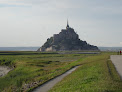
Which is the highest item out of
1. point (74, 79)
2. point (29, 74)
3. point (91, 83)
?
point (91, 83)

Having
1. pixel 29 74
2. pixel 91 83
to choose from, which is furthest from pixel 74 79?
pixel 29 74

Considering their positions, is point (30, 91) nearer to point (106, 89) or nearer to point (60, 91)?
point (60, 91)

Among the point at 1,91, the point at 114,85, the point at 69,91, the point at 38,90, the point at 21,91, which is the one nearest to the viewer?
the point at 69,91

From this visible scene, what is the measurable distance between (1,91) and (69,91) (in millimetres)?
10760

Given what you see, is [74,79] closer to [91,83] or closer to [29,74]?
[91,83]

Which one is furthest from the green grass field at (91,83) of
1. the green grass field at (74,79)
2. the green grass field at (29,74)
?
the green grass field at (29,74)

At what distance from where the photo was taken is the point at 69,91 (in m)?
16.2

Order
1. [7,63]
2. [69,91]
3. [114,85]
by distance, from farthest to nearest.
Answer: [7,63]
[114,85]
[69,91]

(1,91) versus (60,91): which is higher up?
(60,91)

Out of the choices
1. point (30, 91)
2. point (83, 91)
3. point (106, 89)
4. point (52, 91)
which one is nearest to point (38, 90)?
point (30, 91)

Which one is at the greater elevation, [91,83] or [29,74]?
[91,83]

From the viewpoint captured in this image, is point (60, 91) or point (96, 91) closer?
point (96, 91)

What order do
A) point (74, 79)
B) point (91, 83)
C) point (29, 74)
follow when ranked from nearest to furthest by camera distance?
point (91, 83) < point (74, 79) < point (29, 74)

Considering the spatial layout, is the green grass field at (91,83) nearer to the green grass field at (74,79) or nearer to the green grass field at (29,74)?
the green grass field at (74,79)
